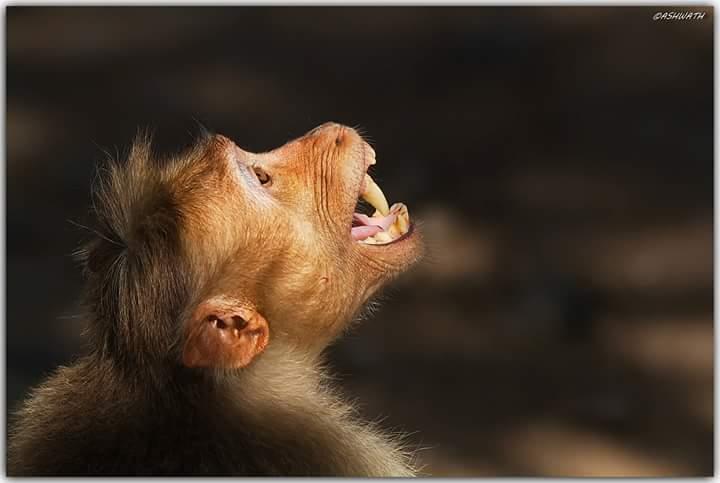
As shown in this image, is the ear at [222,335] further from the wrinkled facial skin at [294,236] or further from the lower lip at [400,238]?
the lower lip at [400,238]

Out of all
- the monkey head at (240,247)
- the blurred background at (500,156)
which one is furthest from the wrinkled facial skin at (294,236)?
the blurred background at (500,156)

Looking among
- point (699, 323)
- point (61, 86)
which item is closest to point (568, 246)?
point (699, 323)

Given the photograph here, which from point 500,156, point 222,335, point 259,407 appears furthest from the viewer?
point 500,156

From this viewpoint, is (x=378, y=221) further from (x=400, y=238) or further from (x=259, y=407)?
(x=259, y=407)

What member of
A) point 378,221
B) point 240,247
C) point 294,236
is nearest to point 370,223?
point 378,221

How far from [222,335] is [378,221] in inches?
21.7

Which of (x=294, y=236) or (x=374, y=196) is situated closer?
(x=294, y=236)

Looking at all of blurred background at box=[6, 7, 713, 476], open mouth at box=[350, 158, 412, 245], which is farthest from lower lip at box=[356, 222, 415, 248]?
blurred background at box=[6, 7, 713, 476]

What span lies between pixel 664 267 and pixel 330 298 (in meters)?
0.86

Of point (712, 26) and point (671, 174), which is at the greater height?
point (712, 26)

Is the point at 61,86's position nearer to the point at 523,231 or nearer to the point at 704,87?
the point at 523,231

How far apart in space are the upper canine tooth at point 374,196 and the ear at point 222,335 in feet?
1.46

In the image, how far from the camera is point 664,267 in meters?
2.99

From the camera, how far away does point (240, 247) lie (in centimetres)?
247
